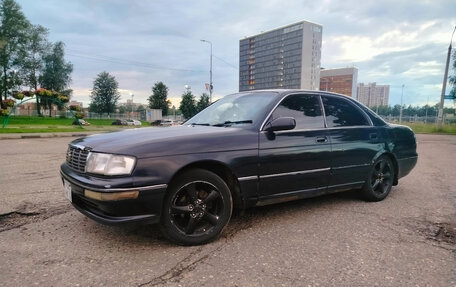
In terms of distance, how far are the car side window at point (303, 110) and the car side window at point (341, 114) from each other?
0.15 metres

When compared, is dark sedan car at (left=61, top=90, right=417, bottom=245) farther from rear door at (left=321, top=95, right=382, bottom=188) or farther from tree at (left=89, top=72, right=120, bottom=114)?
tree at (left=89, top=72, right=120, bottom=114)

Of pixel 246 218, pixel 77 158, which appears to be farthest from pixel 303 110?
pixel 77 158

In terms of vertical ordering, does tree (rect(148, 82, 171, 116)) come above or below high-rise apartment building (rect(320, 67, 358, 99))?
below

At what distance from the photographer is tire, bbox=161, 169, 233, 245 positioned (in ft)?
9.05

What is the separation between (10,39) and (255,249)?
5359 cm

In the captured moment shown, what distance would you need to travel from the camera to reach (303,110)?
3816 mm

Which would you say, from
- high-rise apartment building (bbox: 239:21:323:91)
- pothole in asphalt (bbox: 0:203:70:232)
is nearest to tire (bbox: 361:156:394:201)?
pothole in asphalt (bbox: 0:203:70:232)

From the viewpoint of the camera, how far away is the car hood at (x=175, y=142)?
267 centimetres

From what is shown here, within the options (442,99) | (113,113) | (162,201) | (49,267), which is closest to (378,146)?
(162,201)

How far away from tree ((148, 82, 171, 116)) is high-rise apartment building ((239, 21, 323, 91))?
13.9 m

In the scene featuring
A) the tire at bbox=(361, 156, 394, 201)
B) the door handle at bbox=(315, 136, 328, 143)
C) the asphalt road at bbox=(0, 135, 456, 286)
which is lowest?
the asphalt road at bbox=(0, 135, 456, 286)

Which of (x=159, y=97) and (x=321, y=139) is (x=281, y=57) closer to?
(x=159, y=97)

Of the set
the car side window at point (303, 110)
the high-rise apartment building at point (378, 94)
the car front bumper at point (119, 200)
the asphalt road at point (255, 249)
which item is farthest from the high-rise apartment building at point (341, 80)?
the car front bumper at point (119, 200)

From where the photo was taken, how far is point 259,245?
2908mm
